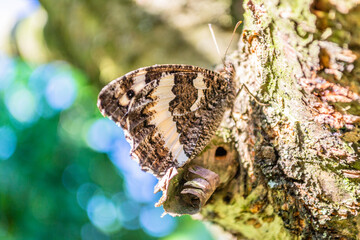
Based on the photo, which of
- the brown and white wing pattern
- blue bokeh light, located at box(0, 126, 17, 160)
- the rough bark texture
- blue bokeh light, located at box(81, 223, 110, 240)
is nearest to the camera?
the rough bark texture

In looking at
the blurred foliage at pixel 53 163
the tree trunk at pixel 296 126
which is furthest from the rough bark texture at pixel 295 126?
the blurred foliage at pixel 53 163

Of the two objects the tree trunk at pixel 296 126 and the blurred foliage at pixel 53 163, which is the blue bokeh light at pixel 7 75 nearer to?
the blurred foliage at pixel 53 163

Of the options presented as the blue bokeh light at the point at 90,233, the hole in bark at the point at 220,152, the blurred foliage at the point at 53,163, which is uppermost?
the blurred foliage at the point at 53,163

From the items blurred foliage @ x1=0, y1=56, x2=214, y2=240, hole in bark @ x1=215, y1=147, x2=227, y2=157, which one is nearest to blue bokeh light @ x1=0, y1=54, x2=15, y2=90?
blurred foliage @ x1=0, y1=56, x2=214, y2=240

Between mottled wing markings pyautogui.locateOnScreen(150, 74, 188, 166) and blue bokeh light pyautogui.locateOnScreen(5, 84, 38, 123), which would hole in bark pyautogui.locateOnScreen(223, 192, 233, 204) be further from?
blue bokeh light pyautogui.locateOnScreen(5, 84, 38, 123)

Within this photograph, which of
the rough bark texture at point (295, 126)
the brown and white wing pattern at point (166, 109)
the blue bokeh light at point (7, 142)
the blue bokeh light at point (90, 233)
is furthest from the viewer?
the blue bokeh light at point (90, 233)

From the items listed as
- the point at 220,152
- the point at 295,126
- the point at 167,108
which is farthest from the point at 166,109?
the point at 295,126
